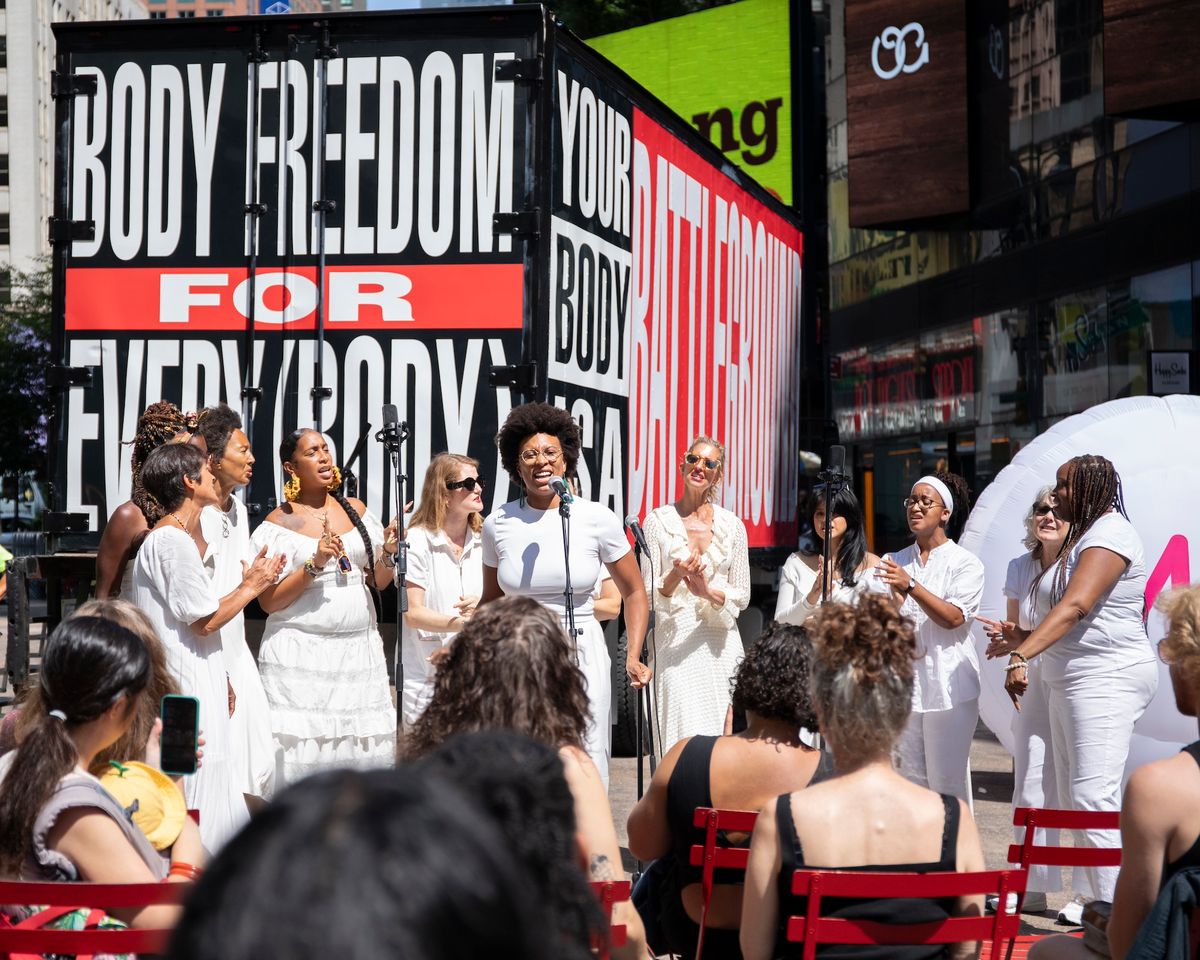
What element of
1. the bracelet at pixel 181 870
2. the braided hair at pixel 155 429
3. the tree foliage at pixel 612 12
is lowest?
the bracelet at pixel 181 870

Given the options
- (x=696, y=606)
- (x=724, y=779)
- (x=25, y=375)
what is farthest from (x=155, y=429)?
(x=25, y=375)

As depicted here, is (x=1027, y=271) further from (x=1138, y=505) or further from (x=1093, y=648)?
(x=1093, y=648)

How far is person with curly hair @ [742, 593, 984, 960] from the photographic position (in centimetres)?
287

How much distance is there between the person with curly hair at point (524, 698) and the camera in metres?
3.04

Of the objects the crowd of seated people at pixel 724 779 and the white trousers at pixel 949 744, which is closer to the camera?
the crowd of seated people at pixel 724 779

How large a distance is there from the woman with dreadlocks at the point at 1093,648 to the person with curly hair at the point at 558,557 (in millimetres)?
1507

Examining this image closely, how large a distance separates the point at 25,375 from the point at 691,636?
32831mm

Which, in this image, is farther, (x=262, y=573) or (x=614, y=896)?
(x=262, y=573)

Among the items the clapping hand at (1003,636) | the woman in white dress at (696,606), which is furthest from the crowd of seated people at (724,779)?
the woman in white dress at (696,606)

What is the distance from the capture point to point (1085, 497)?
5.71 m

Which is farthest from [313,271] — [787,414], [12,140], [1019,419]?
[12,140]

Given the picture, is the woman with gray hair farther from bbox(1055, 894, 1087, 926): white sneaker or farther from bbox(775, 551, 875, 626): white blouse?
bbox(775, 551, 875, 626): white blouse

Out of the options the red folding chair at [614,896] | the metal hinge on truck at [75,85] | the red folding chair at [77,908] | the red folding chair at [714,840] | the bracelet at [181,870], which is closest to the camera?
the red folding chair at [77,908]

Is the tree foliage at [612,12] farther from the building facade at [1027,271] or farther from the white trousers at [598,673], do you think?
the white trousers at [598,673]
